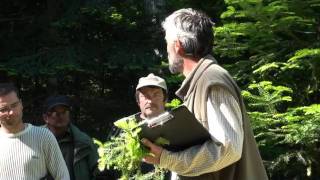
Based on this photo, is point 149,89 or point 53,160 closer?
point 53,160

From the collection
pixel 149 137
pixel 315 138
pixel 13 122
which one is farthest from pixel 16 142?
pixel 315 138

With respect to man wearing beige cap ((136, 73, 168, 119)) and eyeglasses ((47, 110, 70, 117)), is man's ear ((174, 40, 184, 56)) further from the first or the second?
eyeglasses ((47, 110, 70, 117))

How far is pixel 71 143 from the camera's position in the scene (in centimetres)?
466

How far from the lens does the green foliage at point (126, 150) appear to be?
203 centimetres

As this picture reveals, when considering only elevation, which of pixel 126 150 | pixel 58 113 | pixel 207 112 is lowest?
pixel 58 113

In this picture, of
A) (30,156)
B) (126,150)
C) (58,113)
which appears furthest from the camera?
(58,113)

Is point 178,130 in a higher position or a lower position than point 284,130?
higher

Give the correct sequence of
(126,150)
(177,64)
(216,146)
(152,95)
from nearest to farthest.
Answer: (216,146)
(126,150)
(177,64)
(152,95)

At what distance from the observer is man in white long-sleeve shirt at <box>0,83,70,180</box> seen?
11.5 feet

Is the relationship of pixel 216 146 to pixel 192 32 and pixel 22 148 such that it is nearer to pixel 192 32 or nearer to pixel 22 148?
pixel 192 32

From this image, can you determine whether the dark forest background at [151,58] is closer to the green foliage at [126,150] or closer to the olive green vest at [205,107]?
the olive green vest at [205,107]

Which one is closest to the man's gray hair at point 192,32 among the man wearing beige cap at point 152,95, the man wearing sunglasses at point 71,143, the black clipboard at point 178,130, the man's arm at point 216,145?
the man's arm at point 216,145

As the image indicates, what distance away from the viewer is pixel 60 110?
15.4 feet

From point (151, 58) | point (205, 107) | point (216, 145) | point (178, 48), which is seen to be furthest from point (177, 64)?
point (151, 58)
